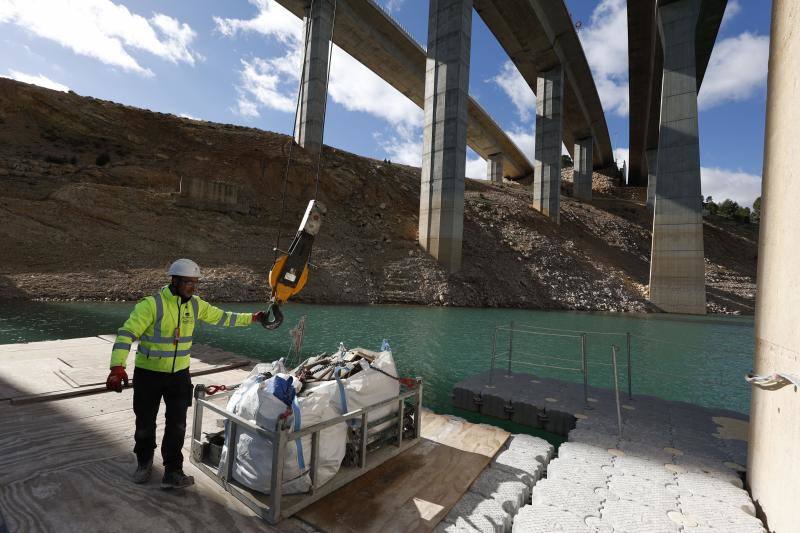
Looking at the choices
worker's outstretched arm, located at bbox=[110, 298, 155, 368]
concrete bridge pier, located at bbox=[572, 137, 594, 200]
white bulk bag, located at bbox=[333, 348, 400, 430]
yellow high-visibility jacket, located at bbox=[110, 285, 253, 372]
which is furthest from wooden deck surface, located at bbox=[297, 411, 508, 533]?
concrete bridge pier, located at bbox=[572, 137, 594, 200]

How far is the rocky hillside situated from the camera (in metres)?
19.2

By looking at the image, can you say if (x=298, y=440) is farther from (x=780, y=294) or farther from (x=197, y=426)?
(x=780, y=294)

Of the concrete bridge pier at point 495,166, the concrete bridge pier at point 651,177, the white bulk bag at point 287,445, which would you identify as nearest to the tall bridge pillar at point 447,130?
the white bulk bag at point 287,445

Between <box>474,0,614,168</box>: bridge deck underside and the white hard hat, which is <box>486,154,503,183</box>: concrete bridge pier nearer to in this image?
<box>474,0,614,168</box>: bridge deck underside

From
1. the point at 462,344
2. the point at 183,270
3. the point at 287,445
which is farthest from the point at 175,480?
the point at 462,344

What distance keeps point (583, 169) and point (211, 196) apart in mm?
49132

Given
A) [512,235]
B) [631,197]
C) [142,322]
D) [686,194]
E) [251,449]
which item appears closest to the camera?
[251,449]

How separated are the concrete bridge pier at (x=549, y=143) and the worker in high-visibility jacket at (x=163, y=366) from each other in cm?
3996

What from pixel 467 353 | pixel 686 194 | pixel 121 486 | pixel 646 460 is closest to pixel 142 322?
pixel 121 486

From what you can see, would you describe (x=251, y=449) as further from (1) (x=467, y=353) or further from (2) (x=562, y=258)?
(2) (x=562, y=258)

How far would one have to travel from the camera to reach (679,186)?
2436cm

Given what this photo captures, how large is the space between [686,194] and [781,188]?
25.8m

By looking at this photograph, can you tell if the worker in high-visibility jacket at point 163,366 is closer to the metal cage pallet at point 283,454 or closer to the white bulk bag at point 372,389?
the metal cage pallet at point 283,454

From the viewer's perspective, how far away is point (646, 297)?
2608cm
